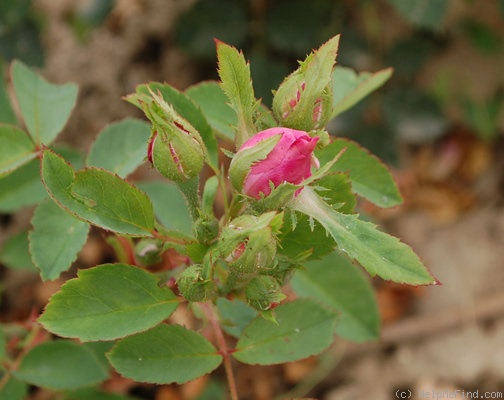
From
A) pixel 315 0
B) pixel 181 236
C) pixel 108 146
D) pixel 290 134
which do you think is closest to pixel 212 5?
pixel 315 0

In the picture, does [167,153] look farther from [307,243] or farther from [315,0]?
[315,0]

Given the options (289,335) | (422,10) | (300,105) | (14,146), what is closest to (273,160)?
(300,105)

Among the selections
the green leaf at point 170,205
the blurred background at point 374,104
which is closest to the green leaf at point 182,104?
the green leaf at point 170,205

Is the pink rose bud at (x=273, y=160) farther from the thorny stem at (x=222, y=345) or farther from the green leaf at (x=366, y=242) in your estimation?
the thorny stem at (x=222, y=345)

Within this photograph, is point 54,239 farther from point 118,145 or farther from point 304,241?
point 304,241

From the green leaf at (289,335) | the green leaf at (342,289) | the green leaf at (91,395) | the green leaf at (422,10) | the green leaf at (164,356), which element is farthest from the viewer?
the green leaf at (422,10)

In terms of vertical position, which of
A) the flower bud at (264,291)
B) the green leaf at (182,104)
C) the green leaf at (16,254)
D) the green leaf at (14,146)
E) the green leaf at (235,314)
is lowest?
the green leaf at (16,254)
